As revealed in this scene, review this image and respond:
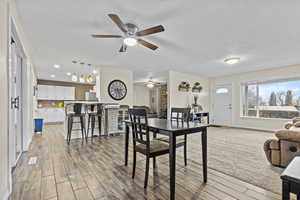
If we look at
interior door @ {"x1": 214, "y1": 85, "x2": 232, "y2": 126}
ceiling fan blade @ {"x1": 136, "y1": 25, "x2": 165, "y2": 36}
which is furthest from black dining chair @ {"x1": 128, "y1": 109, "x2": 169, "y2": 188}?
interior door @ {"x1": 214, "y1": 85, "x2": 232, "y2": 126}

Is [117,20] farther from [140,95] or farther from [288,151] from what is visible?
[140,95]

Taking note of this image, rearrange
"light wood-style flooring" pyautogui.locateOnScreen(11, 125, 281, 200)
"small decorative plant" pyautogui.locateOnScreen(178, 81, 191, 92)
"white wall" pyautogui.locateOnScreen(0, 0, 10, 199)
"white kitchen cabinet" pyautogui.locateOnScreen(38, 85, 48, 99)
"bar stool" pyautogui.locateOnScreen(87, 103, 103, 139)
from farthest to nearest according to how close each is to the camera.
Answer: "white kitchen cabinet" pyautogui.locateOnScreen(38, 85, 48, 99)
"small decorative plant" pyautogui.locateOnScreen(178, 81, 191, 92)
"bar stool" pyautogui.locateOnScreen(87, 103, 103, 139)
"light wood-style flooring" pyautogui.locateOnScreen(11, 125, 281, 200)
"white wall" pyautogui.locateOnScreen(0, 0, 10, 199)

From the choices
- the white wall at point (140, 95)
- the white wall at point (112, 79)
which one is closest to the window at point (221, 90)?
the white wall at point (112, 79)

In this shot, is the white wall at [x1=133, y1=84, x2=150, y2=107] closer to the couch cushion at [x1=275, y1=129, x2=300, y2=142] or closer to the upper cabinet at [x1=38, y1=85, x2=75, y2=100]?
the upper cabinet at [x1=38, y1=85, x2=75, y2=100]

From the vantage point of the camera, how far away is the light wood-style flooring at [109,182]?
1732mm

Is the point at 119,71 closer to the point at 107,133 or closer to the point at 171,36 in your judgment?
the point at 107,133

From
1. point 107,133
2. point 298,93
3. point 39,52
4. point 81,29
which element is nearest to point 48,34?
point 81,29

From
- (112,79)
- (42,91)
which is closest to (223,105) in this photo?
(112,79)

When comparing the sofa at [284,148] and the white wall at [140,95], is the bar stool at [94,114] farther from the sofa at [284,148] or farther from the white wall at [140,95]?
the white wall at [140,95]

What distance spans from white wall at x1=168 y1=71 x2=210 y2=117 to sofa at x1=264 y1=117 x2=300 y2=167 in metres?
3.92

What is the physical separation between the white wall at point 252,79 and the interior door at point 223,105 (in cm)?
18

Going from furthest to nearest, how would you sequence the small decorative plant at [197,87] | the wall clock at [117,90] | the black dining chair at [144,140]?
the small decorative plant at [197,87]
the wall clock at [117,90]
the black dining chair at [144,140]

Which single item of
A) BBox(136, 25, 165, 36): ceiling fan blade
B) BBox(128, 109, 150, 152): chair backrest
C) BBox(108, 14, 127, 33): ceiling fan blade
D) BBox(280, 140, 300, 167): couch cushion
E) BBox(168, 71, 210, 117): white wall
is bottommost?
BBox(280, 140, 300, 167): couch cushion

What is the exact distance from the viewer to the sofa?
2.34 meters
